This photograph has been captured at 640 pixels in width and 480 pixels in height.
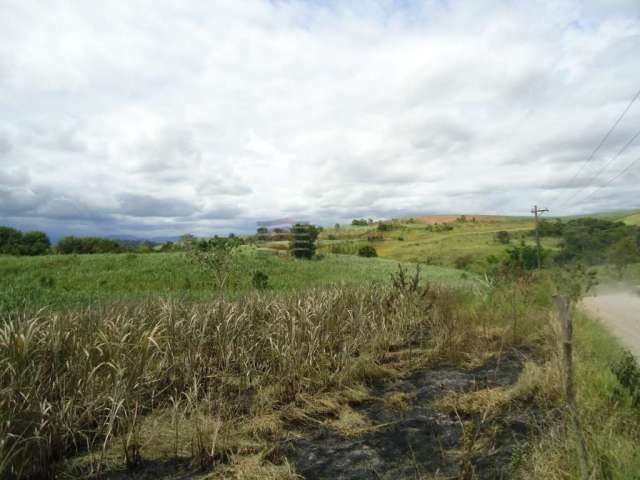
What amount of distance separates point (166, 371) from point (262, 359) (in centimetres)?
163

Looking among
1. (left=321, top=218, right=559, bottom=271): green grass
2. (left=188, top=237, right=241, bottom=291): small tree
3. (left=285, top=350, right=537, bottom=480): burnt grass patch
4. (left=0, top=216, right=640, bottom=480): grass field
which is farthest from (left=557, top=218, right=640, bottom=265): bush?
(left=285, top=350, right=537, bottom=480): burnt grass patch

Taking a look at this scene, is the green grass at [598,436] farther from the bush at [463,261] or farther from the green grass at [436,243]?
the bush at [463,261]

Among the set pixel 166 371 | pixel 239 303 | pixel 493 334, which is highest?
pixel 239 303

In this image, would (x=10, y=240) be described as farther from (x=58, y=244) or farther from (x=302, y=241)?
(x=302, y=241)

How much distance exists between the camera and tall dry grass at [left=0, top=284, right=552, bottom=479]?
421 cm

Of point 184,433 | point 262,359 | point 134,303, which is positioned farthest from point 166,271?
point 184,433

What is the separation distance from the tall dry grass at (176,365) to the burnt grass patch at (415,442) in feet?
2.21

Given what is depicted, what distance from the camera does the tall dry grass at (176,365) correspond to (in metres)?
4.21

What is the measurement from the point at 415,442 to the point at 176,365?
10.5 ft

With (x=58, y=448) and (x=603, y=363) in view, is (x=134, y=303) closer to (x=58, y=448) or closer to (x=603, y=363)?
(x=58, y=448)

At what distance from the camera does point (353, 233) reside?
2689 inches

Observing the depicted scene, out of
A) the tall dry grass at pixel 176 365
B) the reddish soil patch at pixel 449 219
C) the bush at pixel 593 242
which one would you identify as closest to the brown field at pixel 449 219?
the reddish soil patch at pixel 449 219

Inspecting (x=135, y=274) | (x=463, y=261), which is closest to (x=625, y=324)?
(x=135, y=274)

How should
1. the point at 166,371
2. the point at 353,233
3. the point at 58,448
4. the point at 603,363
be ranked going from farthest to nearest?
1. the point at 353,233
2. the point at 603,363
3. the point at 166,371
4. the point at 58,448
